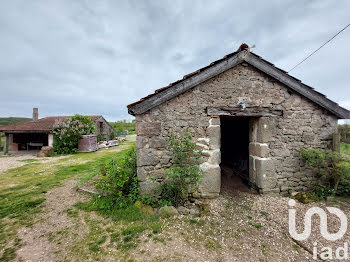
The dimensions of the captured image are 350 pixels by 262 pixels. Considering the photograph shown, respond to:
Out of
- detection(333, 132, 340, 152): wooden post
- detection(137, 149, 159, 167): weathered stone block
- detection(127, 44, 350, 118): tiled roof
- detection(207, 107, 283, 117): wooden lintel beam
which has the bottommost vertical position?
detection(137, 149, 159, 167): weathered stone block

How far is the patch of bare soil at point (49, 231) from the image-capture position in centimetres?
264

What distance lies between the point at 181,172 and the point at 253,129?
9.28 feet

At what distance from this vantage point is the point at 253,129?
482 cm

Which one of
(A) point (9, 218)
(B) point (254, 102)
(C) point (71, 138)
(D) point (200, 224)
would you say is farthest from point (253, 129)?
(C) point (71, 138)

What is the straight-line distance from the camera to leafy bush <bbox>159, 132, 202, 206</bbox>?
382 cm

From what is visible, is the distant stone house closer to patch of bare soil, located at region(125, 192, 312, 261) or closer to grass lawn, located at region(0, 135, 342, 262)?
grass lawn, located at region(0, 135, 342, 262)

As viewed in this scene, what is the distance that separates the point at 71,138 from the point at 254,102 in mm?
15043

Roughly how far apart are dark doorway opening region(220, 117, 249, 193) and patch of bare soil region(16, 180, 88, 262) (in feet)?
14.0

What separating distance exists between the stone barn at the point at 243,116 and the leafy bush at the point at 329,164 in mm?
264

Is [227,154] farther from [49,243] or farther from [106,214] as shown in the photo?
[49,243]

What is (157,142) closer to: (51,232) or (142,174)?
(142,174)

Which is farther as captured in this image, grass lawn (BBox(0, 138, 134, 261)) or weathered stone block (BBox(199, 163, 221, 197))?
weathered stone block (BBox(199, 163, 221, 197))

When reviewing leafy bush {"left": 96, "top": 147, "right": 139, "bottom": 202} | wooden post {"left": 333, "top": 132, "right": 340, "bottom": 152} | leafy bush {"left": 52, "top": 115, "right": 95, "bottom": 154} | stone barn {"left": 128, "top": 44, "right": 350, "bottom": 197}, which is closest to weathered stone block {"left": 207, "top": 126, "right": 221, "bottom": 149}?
stone barn {"left": 128, "top": 44, "right": 350, "bottom": 197}

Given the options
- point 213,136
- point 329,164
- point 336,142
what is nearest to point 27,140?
point 213,136
